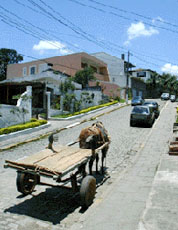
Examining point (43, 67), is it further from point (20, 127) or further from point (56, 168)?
point (56, 168)

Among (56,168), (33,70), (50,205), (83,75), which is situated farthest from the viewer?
(33,70)

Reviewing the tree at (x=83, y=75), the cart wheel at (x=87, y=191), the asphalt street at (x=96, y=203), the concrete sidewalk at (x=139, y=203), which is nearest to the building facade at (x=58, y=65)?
the tree at (x=83, y=75)

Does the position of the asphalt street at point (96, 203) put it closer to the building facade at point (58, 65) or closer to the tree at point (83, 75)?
the tree at point (83, 75)

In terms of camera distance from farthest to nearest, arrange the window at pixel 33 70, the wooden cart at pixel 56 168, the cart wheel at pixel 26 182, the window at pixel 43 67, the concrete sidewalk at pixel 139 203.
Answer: the window at pixel 33 70 < the window at pixel 43 67 < the cart wheel at pixel 26 182 < the wooden cart at pixel 56 168 < the concrete sidewalk at pixel 139 203

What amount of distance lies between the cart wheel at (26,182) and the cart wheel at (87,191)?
125cm

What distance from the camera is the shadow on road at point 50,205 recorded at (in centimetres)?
554

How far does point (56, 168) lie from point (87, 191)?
37.3 inches

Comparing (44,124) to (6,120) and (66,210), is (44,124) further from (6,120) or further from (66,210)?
(66,210)

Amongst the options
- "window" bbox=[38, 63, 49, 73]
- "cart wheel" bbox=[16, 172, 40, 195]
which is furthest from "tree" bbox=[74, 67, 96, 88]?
"cart wheel" bbox=[16, 172, 40, 195]

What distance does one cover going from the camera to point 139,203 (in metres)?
5.92

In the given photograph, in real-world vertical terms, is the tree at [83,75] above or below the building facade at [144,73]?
below

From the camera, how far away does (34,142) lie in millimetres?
14609

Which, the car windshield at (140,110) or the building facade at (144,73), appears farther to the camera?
the building facade at (144,73)

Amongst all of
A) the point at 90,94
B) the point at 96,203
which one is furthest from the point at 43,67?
the point at 96,203
